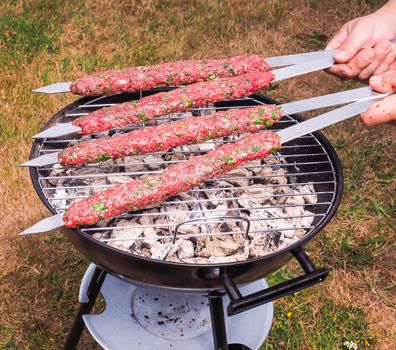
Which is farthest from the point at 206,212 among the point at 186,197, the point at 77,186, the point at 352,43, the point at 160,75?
the point at 352,43

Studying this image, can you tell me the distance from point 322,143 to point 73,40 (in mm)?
3097

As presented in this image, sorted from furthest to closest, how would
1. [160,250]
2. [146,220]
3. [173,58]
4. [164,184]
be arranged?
[173,58], [146,220], [160,250], [164,184]

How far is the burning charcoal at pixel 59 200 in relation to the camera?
2006mm

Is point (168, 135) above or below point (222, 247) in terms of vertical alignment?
above

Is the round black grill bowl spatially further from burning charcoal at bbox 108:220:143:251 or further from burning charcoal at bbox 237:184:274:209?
burning charcoal at bbox 237:184:274:209

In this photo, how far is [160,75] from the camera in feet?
7.25

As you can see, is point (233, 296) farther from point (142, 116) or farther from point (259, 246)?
point (142, 116)

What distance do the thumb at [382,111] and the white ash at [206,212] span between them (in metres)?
0.35

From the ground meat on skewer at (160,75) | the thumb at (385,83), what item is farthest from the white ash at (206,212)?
the thumb at (385,83)

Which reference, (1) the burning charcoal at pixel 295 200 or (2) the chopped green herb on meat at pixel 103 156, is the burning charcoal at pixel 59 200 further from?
(1) the burning charcoal at pixel 295 200

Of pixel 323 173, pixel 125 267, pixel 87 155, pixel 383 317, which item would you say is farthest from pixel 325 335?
pixel 87 155

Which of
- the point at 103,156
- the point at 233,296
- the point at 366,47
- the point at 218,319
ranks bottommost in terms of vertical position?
the point at 218,319

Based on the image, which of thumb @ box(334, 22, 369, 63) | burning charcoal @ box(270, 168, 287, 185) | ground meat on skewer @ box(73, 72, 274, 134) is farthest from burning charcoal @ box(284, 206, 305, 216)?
thumb @ box(334, 22, 369, 63)

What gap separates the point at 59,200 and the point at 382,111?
4.08 ft
